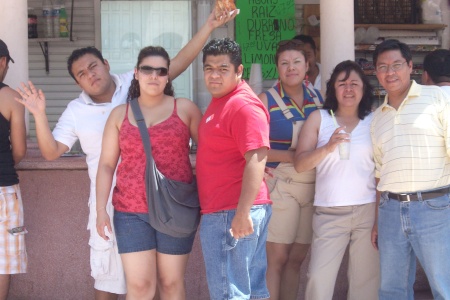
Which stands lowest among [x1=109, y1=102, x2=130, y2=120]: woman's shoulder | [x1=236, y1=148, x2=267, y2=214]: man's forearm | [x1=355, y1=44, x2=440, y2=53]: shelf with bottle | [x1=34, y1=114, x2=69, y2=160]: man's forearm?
[x1=236, y1=148, x2=267, y2=214]: man's forearm

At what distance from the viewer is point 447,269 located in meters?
4.27

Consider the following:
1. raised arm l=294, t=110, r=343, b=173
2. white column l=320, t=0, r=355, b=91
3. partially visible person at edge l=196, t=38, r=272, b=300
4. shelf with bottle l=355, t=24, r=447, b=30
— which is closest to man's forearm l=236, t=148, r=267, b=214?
partially visible person at edge l=196, t=38, r=272, b=300

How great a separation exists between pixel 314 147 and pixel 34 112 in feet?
5.84

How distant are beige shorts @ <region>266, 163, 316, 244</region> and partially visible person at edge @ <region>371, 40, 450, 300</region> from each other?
543 mm

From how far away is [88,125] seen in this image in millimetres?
4508

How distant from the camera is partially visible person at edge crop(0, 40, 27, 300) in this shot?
466cm

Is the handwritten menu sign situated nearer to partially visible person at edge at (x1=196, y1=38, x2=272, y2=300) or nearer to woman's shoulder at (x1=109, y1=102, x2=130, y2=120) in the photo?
woman's shoulder at (x1=109, y1=102, x2=130, y2=120)

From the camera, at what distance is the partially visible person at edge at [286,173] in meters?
4.68

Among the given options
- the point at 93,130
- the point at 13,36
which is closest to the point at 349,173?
the point at 93,130

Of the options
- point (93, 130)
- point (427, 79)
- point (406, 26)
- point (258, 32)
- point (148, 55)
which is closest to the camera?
point (148, 55)

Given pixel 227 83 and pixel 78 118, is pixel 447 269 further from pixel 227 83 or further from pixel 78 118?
pixel 78 118

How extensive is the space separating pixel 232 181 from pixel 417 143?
119cm

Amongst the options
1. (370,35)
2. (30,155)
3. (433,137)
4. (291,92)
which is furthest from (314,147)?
(370,35)

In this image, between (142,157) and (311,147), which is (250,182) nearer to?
(142,157)
